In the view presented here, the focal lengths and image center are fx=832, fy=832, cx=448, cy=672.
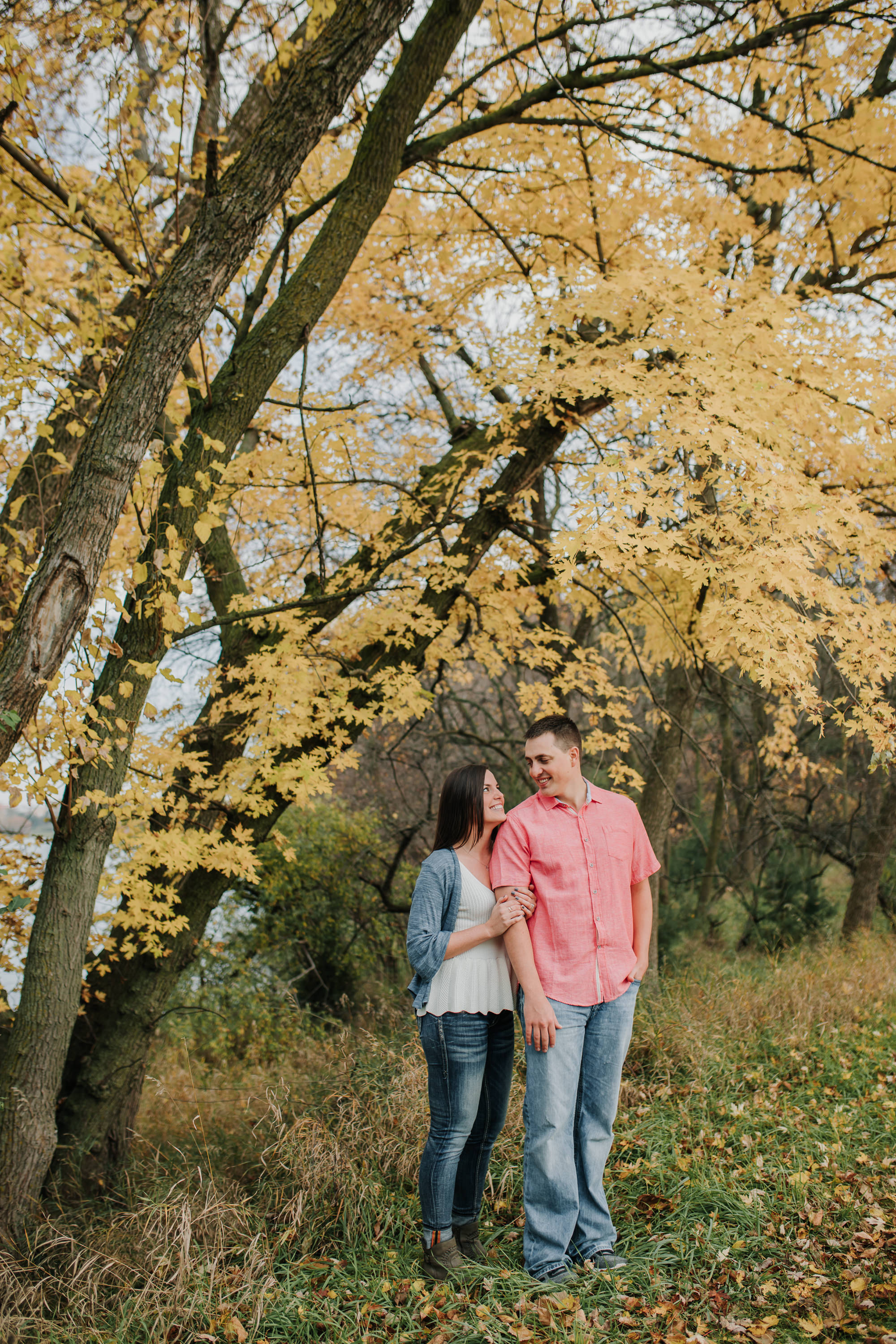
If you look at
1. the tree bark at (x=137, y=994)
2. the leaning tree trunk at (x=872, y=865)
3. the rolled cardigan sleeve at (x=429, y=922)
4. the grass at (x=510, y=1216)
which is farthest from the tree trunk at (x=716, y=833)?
the rolled cardigan sleeve at (x=429, y=922)

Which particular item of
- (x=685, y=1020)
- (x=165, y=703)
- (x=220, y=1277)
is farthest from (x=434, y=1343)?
(x=165, y=703)

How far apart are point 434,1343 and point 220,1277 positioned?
840 millimetres

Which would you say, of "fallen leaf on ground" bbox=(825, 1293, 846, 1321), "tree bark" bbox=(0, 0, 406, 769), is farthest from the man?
"tree bark" bbox=(0, 0, 406, 769)

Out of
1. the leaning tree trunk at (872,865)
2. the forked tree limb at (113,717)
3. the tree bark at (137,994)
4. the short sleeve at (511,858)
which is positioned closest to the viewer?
the short sleeve at (511,858)

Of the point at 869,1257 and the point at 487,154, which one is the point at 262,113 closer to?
the point at 487,154

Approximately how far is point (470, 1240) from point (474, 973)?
3.21 ft

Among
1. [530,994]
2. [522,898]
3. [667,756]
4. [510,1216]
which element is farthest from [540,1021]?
[667,756]

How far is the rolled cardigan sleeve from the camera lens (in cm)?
259

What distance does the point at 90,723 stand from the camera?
360 cm

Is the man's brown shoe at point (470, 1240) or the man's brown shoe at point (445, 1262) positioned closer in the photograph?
the man's brown shoe at point (445, 1262)

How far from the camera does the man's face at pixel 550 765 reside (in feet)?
8.92

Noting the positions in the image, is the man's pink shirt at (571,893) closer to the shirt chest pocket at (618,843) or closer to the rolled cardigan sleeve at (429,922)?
the shirt chest pocket at (618,843)

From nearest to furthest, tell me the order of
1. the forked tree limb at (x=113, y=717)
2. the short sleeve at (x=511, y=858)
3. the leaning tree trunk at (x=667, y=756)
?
the short sleeve at (x=511, y=858)
the forked tree limb at (x=113, y=717)
the leaning tree trunk at (x=667, y=756)

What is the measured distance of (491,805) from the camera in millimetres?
2824
